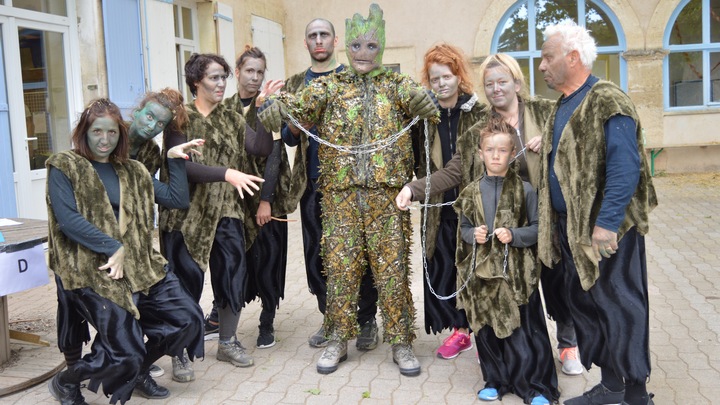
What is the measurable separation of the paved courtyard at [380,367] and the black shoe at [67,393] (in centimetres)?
14

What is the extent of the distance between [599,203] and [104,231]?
7.14 ft

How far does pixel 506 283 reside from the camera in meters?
3.66

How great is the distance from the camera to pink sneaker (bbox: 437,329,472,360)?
439cm

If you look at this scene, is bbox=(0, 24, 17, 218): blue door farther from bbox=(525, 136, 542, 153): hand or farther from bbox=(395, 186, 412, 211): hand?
bbox=(525, 136, 542, 153): hand

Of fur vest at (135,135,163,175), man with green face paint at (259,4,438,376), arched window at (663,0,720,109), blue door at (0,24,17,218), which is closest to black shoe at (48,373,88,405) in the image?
fur vest at (135,135,163,175)

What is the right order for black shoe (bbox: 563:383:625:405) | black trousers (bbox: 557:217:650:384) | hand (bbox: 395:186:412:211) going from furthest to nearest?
1. hand (bbox: 395:186:412:211)
2. black shoe (bbox: 563:383:625:405)
3. black trousers (bbox: 557:217:650:384)

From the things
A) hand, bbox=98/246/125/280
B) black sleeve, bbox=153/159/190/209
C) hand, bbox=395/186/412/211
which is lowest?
hand, bbox=98/246/125/280

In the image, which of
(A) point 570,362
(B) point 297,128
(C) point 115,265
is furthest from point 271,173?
(A) point 570,362

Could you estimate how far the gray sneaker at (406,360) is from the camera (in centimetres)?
411

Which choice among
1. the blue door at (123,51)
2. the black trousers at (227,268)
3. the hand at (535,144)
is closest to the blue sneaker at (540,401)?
the hand at (535,144)

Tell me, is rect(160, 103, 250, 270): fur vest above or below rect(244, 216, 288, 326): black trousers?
above

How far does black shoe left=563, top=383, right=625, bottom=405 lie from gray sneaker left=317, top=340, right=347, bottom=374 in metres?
1.26

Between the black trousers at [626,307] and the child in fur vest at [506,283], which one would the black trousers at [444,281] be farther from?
the black trousers at [626,307]

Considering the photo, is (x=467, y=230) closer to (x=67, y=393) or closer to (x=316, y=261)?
(x=316, y=261)
